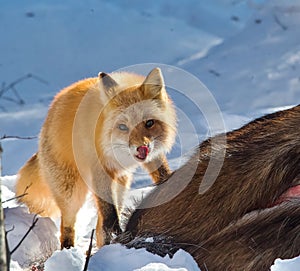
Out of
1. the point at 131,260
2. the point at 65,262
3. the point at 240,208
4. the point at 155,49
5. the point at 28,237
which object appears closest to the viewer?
the point at 65,262

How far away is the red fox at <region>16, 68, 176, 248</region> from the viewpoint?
4.39 metres

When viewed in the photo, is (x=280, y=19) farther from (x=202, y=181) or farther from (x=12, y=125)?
(x=202, y=181)

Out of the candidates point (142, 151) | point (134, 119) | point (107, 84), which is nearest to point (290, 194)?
point (142, 151)

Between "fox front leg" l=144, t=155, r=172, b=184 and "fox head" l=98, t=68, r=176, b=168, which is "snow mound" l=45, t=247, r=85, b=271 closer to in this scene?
"fox head" l=98, t=68, r=176, b=168

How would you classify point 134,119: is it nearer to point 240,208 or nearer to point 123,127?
point 123,127

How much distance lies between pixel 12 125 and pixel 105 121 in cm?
495

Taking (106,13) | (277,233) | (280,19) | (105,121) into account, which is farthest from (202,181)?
(106,13)

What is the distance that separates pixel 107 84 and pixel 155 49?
24.7 feet

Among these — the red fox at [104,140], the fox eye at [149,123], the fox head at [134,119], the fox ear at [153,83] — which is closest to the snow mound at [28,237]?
the red fox at [104,140]

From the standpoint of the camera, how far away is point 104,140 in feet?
14.7

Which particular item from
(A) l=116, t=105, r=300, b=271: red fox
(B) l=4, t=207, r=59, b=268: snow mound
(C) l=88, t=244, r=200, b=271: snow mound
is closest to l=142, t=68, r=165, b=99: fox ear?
(B) l=4, t=207, r=59, b=268: snow mound

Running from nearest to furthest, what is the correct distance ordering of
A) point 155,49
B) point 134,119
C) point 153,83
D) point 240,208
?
point 240,208
point 134,119
point 153,83
point 155,49

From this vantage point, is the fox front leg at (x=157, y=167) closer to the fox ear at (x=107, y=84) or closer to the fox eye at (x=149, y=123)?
the fox eye at (x=149, y=123)

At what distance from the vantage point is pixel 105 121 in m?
4.45
